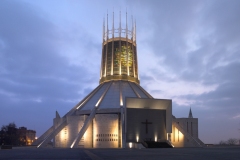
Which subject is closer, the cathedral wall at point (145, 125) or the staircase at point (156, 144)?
the staircase at point (156, 144)

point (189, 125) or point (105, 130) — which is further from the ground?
point (189, 125)

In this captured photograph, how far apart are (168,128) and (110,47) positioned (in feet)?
47.2

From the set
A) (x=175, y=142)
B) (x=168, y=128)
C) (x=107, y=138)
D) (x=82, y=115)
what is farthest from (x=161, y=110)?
(x=82, y=115)

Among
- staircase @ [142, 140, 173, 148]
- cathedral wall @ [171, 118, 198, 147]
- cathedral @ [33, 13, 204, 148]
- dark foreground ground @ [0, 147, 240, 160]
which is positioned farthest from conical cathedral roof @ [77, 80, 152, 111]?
dark foreground ground @ [0, 147, 240, 160]

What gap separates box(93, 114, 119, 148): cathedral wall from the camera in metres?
30.6

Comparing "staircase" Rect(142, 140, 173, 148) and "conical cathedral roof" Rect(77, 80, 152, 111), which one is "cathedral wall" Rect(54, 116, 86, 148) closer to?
"conical cathedral roof" Rect(77, 80, 152, 111)

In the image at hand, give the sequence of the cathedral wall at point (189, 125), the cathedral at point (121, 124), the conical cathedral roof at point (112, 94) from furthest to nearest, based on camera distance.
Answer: the cathedral wall at point (189, 125), the conical cathedral roof at point (112, 94), the cathedral at point (121, 124)

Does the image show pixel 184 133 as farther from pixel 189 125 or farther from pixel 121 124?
pixel 121 124

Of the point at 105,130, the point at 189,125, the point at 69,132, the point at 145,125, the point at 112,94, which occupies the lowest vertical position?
the point at 69,132

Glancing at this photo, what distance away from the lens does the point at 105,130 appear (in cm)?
3089

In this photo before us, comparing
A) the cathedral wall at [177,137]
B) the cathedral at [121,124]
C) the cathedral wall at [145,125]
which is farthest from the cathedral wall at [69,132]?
the cathedral wall at [177,137]

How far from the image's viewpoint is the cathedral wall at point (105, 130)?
3061 cm

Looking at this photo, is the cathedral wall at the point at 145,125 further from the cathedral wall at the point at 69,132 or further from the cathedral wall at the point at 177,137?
the cathedral wall at the point at 69,132

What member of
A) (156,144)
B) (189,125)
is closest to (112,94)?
(156,144)
